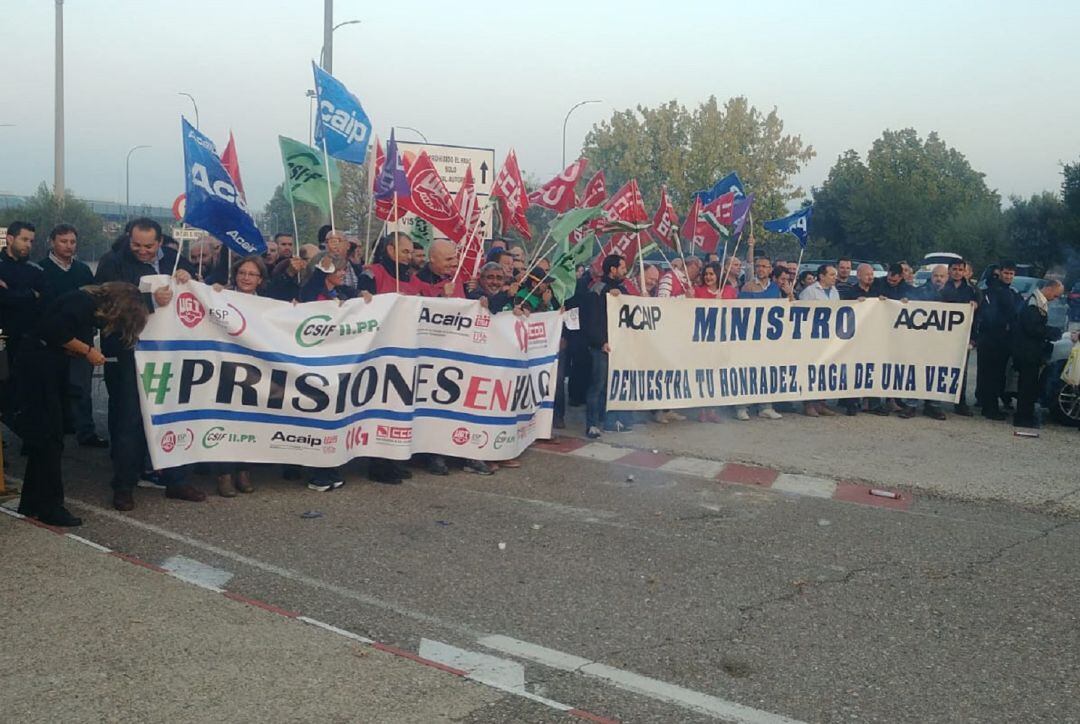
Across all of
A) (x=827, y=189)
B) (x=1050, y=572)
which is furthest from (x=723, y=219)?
(x=827, y=189)

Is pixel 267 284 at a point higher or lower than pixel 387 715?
higher

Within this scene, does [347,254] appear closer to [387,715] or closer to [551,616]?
[551,616]

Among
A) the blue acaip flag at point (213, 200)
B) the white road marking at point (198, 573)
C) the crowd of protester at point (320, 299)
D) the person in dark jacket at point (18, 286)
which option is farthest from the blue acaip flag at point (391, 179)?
the white road marking at point (198, 573)

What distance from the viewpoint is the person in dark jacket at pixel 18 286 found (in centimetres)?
882

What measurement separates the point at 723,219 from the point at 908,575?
7288 millimetres

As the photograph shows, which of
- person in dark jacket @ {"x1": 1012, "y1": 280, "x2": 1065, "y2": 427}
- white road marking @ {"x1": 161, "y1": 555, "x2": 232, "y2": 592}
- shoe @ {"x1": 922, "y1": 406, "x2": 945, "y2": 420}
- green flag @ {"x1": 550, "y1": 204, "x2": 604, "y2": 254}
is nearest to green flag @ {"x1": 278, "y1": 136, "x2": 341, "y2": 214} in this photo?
green flag @ {"x1": 550, "y1": 204, "x2": 604, "y2": 254}

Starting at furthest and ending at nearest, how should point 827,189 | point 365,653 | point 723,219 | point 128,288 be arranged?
point 827,189
point 723,219
point 128,288
point 365,653

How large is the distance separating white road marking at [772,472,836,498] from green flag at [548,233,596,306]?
2.62 m

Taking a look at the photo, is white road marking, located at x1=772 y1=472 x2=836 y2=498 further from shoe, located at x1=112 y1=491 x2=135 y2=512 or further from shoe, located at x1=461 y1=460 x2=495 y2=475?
shoe, located at x1=112 y1=491 x2=135 y2=512

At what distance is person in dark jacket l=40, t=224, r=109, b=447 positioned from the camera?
9.09 meters

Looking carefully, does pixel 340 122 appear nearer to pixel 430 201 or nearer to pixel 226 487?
pixel 430 201

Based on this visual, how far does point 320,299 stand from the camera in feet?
27.7

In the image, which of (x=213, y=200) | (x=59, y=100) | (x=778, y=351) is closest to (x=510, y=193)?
(x=778, y=351)

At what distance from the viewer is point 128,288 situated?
694 centimetres
